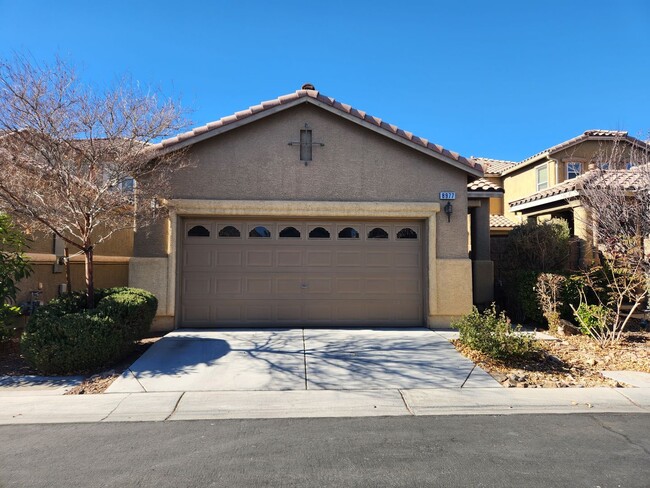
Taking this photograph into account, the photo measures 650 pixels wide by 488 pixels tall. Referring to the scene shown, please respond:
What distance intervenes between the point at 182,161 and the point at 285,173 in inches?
84.7

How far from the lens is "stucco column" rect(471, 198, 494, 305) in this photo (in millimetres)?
12125

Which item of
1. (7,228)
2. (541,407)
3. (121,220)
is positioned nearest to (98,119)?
(121,220)

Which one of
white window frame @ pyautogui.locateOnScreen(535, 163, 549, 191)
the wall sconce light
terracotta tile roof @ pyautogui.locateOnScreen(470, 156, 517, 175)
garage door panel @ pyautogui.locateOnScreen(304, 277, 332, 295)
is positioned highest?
terracotta tile roof @ pyautogui.locateOnScreen(470, 156, 517, 175)

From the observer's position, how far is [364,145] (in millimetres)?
10453

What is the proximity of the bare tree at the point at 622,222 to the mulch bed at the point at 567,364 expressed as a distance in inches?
17.2

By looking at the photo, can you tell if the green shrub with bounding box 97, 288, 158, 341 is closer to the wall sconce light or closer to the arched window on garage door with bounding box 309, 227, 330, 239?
the arched window on garage door with bounding box 309, 227, 330, 239

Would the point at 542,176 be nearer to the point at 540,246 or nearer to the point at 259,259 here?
the point at 540,246

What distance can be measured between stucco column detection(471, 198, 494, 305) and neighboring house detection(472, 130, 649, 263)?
86.9 inches


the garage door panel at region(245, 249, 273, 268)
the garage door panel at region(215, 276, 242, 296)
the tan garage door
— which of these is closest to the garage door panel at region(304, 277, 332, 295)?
the tan garage door

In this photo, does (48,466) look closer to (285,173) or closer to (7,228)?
(7,228)

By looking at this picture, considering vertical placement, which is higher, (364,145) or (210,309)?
(364,145)

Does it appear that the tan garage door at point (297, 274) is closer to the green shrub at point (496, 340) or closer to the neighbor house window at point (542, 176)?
the green shrub at point (496, 340)

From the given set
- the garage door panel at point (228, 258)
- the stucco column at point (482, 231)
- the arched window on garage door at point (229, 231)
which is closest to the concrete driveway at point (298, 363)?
the garage door panel at point (228, 258)

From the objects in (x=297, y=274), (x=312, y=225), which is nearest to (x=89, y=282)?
(x=297, y=274)
